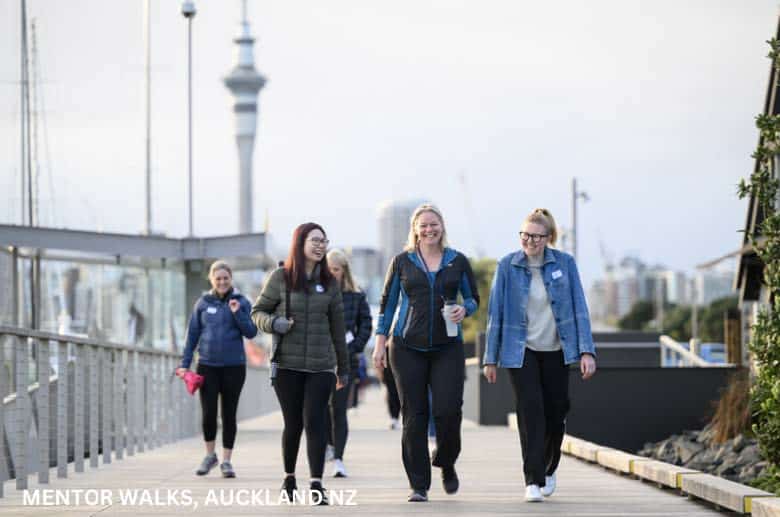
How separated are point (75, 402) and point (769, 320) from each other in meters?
6.44

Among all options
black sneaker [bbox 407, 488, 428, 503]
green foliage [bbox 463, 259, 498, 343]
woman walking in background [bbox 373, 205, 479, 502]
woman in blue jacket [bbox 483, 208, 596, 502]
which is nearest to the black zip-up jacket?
woman walking in background [bbox 373, 205, 479, 502]

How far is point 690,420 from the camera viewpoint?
2575cm

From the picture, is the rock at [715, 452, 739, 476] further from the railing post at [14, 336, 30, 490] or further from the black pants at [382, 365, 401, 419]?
the railing post at [14, 336, 30, 490]

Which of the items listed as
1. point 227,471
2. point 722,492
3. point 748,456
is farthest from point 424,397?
point 748,456

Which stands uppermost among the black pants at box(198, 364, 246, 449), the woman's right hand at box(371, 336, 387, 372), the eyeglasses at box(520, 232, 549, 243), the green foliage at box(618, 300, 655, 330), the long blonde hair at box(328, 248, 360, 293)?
the eyeglasses at box(520, 232, 549, 243)

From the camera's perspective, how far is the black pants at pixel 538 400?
35.7 ft

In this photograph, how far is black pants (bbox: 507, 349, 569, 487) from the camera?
35.7 ft

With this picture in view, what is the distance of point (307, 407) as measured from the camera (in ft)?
35.6

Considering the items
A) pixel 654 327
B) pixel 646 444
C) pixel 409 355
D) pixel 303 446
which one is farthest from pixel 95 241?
pixel 654 327

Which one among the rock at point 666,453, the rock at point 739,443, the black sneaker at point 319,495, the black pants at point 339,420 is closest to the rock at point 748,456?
the rock at point 739,443

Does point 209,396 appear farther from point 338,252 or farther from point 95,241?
point 95,241

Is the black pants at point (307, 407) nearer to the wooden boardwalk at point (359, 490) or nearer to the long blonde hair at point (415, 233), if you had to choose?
the wooden boardwalk at point (359, 490)

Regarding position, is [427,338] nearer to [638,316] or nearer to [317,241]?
[317,241]

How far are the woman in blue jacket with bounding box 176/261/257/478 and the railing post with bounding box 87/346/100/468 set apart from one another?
1226mm
